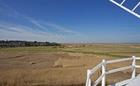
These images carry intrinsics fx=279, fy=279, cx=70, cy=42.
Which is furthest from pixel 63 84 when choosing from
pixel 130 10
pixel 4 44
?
pixel 4 44

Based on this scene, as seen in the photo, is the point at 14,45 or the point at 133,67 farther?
the point at 14,45

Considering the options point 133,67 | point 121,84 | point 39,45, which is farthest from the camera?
point 39,45

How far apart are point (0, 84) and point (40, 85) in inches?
109

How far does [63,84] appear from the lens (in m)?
19.6

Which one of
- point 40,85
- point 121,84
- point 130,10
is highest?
point 130,10

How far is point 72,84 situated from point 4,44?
137 meters

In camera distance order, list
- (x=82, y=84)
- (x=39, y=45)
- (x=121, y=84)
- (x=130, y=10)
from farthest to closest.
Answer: (x=39, y=45)
(x=82, y=84)
(x=121, y=84)
(x=130, y=10)

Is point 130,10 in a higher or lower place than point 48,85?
higher

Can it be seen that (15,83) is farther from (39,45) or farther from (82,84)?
(39,45)

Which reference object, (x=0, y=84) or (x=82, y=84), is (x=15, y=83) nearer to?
(x=0, y=84)

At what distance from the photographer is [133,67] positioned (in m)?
11.0

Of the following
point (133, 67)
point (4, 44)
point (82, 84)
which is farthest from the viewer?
point (4, 44)

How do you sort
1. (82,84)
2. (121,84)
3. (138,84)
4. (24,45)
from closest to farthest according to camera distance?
1. (138,84)
2. (121,84)
3. (82,84)
4. (24,45)

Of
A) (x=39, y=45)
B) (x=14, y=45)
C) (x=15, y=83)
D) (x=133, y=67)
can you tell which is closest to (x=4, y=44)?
(x=14, y=45)
